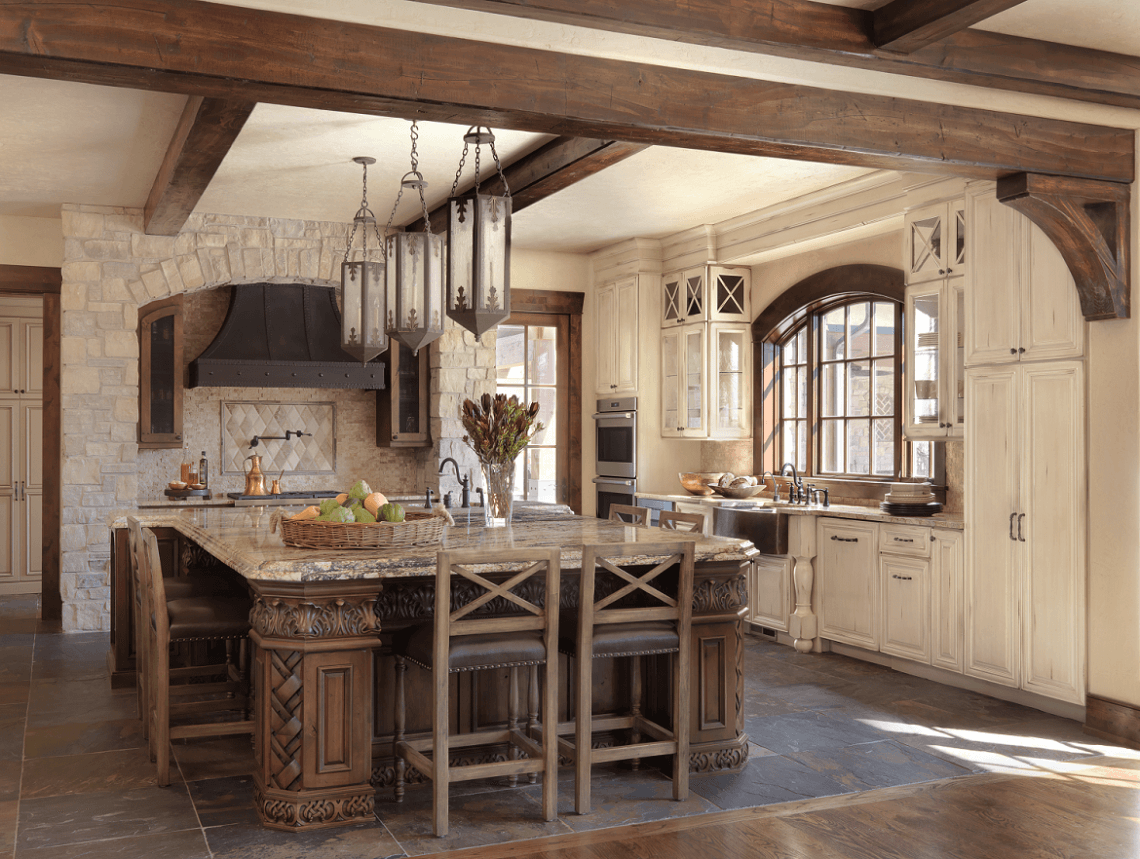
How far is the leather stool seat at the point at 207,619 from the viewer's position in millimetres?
3771

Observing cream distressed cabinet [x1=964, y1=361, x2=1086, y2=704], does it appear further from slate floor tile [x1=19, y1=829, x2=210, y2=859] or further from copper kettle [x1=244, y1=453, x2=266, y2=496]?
copper kettle [x1=244, y1=453, x2=266, y2=496]

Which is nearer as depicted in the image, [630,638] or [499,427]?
[630,638]

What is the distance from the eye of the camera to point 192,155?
4949 mm

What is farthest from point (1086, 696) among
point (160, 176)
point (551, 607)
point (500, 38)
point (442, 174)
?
point (160, 176)

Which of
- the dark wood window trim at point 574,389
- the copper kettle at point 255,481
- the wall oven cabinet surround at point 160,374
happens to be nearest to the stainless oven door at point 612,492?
the dark wood window trim at point 574,389

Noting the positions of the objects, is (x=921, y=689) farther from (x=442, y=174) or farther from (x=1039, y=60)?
(x=442, y=174)

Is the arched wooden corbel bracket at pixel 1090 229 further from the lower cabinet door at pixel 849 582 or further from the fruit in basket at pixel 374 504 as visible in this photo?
the fruit in basket at pixel 374 504

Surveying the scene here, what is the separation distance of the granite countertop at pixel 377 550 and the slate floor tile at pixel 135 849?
85 centimetres

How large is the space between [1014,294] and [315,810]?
3871 mm

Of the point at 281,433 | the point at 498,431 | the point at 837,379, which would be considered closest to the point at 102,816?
the point at 498,431

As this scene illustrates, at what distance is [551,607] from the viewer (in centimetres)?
331

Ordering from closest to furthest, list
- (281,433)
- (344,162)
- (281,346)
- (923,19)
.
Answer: (923,19) < (344,162) < (281,346) < (281,433)

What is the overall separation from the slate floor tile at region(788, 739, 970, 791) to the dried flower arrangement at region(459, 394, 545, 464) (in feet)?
5.63

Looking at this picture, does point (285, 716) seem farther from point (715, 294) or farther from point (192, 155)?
point (715, 294)
